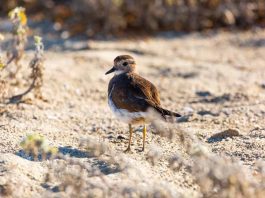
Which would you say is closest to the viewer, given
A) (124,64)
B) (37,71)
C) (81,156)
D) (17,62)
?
(81,156)

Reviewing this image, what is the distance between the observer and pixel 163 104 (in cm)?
838

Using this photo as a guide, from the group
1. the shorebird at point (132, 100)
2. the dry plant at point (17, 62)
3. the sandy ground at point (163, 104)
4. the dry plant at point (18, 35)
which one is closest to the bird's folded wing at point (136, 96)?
the shorebird at point (132, 100)

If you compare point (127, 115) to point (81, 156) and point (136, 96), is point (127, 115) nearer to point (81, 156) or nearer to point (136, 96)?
point (136, 96)

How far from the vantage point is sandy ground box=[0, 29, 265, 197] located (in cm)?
573

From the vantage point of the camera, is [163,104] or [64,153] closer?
[64,153]

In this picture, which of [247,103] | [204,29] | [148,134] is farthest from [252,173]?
[204,29]

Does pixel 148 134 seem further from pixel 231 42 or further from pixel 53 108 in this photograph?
pixel 231 42

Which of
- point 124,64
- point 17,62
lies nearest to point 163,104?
point 124,64

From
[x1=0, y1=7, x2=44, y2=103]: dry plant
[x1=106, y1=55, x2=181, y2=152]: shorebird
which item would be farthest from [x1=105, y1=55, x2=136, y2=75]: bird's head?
[x1=0, y1=7, x2=44, y2=103]: dry plant

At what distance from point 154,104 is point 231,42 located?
17.9ft

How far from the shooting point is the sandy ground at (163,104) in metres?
5.73

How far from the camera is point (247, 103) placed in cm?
820

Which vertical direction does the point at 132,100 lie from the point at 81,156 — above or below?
above

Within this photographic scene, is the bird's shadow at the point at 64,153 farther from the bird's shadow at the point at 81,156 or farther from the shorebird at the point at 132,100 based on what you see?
the shorebird at the point at 132,100
